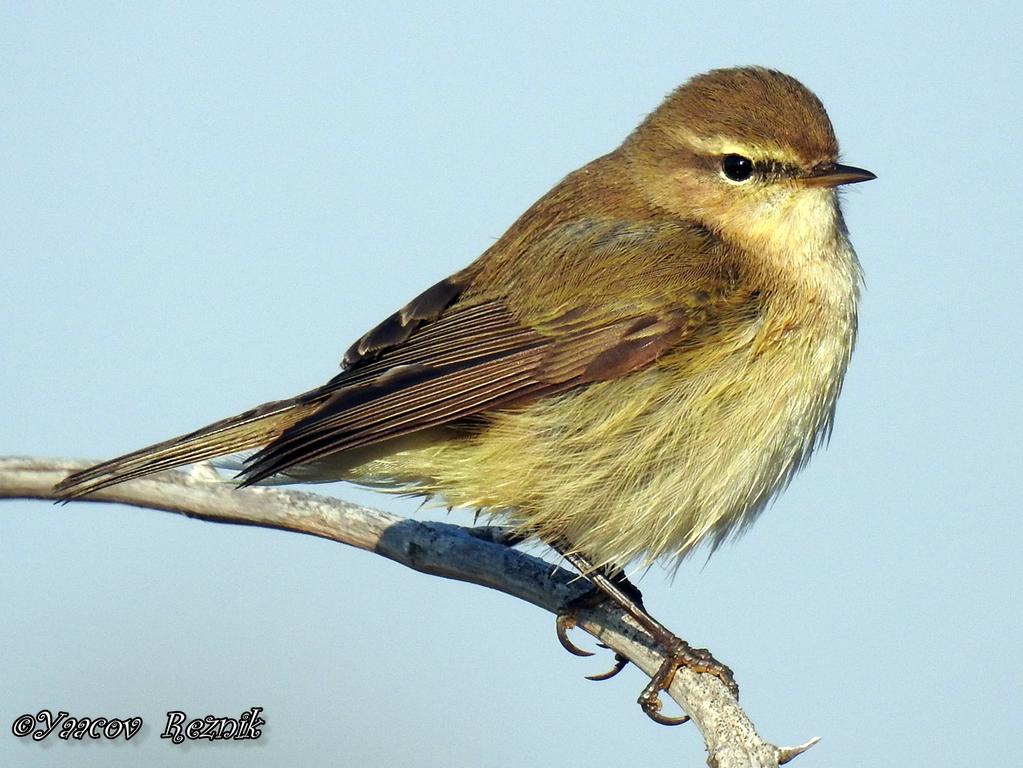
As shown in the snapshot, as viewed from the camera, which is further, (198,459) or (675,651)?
(675,651)

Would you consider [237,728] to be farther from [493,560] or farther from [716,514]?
[716,514]

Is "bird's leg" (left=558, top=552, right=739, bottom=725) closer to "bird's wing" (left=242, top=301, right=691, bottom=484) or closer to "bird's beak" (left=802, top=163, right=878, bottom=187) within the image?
"bird's wing" (left=242, top=301, right=691, bottom=484)

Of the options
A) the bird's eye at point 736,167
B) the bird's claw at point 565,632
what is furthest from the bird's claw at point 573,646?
the bird's eye at point 736,167

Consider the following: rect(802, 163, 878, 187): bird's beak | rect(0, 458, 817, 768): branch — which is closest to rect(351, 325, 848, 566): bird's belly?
rect(0, 458, 817, 768): branch

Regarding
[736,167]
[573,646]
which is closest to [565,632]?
[573,646]

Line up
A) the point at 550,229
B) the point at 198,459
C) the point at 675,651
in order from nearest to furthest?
1. the point at 198,459
2. the point at 675,651
3. the point at 550,229

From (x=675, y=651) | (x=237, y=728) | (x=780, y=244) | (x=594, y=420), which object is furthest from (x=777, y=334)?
(x=237, y=728)
